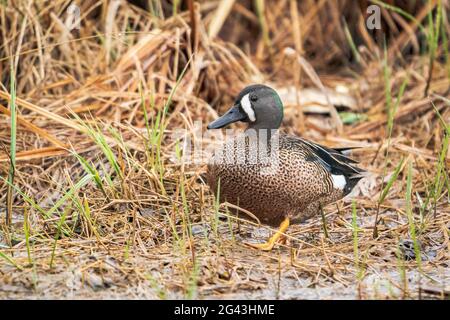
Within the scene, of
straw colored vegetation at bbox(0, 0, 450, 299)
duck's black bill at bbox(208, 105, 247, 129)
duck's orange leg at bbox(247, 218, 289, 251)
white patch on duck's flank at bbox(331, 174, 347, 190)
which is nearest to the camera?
straw colored vegetation at bbox(0, 0, 450, 299)

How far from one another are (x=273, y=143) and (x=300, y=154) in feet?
0.46

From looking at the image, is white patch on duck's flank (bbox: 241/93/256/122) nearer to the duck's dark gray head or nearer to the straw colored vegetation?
the duck's dark gray head

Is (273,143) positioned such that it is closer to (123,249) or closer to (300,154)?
(300,154)

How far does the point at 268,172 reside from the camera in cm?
384

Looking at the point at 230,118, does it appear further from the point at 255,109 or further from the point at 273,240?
the point at 273,240

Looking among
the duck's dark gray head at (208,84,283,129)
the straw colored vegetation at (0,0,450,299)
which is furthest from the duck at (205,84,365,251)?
the straw colored vegetation at (0,0,450,299)

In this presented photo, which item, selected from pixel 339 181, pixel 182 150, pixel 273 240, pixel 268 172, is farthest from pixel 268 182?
pixel 182 150

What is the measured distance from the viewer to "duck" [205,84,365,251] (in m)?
3.82

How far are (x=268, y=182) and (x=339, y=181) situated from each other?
1.81 feet

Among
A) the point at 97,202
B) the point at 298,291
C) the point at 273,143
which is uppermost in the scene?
the point at 273,143

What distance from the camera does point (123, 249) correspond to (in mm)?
3541

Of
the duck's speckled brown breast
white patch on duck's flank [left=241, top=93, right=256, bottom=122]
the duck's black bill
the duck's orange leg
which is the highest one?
white patch on duck's flank [left=241, top=93, right=256, bottom=122]

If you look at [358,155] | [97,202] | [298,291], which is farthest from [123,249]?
[358,155]

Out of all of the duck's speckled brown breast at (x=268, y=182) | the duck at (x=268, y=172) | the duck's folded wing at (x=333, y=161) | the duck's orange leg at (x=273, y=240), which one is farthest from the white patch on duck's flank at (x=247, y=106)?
the duck's orange leg at (x=273, y=240)
